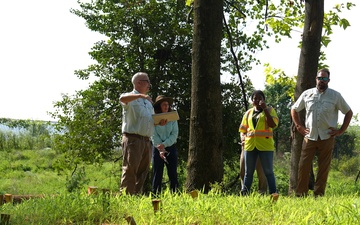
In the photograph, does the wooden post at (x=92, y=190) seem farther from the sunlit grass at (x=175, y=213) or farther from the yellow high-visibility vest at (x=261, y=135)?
the yellow high-visibility vest at (x=261, y=135)

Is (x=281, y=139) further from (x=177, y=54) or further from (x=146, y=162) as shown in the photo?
(x=146, y=162)

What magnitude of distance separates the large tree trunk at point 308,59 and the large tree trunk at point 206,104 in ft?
12.9

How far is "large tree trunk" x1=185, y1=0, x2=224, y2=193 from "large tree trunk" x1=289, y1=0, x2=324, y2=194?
155 inches

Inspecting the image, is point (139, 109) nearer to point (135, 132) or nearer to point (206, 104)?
point (135, 132)

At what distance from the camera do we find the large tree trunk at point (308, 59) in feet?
38.0

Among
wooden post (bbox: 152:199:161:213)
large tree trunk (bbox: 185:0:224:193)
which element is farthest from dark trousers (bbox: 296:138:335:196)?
wooden post (bbox: 152:199:161:213)

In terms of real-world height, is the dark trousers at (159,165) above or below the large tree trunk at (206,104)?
below

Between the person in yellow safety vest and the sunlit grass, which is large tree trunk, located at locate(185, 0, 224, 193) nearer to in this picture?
the person in yellow safety vest

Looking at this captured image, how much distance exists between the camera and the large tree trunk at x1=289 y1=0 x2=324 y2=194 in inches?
456

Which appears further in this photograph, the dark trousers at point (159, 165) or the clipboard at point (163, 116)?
the dark trousers at point (159, 165)

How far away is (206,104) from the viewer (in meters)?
7.95

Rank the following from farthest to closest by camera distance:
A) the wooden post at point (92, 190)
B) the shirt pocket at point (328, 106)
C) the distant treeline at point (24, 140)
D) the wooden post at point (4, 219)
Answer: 1. the distant treeline at point (24, 140)
2. the shirt pocket at point (328, 106)
3. the wooden post at point (92, 190)
4. the wooden post at point (4, 219)

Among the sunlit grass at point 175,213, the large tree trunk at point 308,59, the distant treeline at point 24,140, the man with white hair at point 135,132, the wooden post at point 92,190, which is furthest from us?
A: the distant treeline at point 24,140

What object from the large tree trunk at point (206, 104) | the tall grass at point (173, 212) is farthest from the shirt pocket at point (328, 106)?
the tall grass at point (173, 212)
